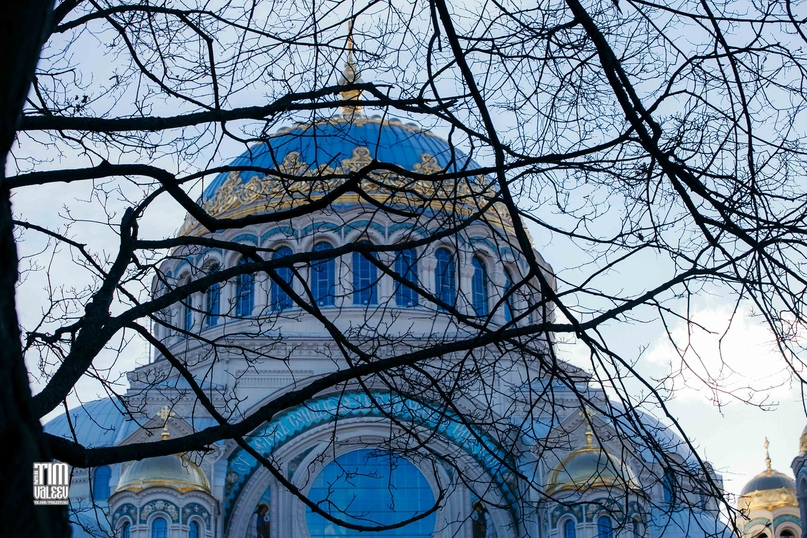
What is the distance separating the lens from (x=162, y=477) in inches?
872

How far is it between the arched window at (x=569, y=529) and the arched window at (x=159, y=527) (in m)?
6.85

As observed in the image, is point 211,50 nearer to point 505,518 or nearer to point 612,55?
point 612,55

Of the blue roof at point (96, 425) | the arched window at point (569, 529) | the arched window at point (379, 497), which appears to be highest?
the blue roof at point (96, 425)

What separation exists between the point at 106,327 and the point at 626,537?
18.0 metres

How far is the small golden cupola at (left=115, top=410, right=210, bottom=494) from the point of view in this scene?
72.0 feet

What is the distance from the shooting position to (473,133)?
6.01 metres

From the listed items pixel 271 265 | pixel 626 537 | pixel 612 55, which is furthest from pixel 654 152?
pixel 626 537

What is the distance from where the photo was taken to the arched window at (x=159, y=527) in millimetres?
21766

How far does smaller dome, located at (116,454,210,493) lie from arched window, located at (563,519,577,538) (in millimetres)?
6235
